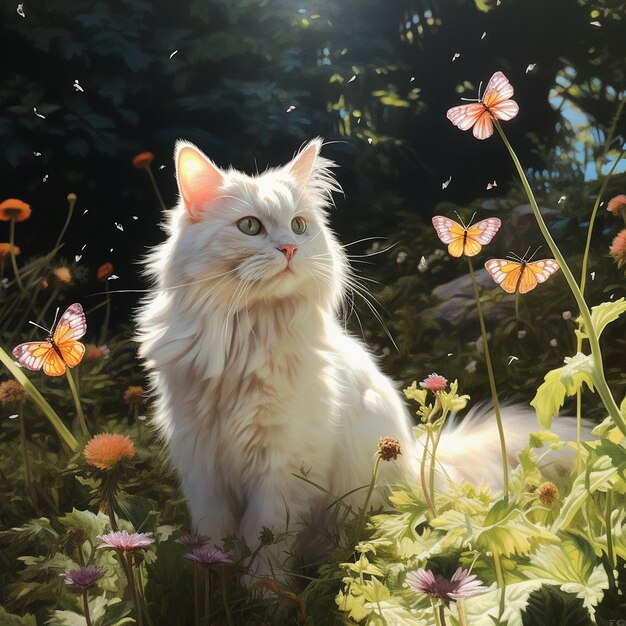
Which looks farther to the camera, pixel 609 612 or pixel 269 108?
pixel 269 108

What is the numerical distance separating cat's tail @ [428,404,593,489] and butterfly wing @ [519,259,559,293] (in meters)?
0.68

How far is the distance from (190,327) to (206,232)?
0.26 m

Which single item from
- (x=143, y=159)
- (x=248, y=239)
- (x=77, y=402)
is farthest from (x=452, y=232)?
(x=143, y=159)

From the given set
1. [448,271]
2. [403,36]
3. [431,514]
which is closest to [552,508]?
[431,514]

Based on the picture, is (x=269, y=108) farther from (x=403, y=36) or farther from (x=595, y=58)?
(x=595, y=58)

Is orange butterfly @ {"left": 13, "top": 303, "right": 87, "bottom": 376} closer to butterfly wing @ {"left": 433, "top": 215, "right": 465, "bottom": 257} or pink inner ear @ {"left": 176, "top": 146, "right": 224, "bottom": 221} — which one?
pink inner ear @ {"left": 176, "top": 146, "right": 224, "bottom": 221}

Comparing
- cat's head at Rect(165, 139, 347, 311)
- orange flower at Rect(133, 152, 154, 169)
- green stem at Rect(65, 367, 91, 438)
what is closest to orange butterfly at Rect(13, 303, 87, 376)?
green stem at Rect(65, 367, 91, 438)

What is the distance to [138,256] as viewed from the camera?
3.46 meters

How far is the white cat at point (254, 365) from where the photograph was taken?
2.02 metres

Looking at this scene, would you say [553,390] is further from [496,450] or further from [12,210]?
[12,210]

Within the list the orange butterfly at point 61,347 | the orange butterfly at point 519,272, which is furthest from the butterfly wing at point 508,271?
the orange butterfly at point 61,347

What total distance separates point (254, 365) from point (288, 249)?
32cm

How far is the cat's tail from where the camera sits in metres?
2.20

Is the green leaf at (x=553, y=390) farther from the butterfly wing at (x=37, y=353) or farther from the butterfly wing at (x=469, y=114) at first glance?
the butterfly wing at (x=37, y=353)
